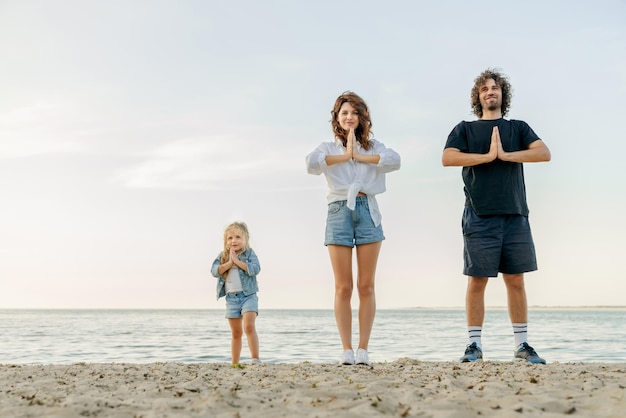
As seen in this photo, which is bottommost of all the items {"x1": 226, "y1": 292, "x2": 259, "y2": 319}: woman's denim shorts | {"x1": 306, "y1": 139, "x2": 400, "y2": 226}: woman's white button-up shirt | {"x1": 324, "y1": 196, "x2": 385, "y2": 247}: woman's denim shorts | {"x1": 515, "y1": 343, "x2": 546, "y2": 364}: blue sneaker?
{"x1": 515, "y1": 343, "x2": 546, "y2": 364}: blue sneaker

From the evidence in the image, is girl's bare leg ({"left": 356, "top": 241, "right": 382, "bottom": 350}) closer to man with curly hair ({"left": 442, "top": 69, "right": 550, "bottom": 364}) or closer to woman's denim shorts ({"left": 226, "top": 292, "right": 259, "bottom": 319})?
man with curly hair ({"left": 442, "top": 69, "right": 550, "bottom": 364})

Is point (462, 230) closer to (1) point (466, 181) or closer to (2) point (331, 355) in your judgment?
(1) point (466, 181)

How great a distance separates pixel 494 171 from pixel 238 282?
9.49 ft

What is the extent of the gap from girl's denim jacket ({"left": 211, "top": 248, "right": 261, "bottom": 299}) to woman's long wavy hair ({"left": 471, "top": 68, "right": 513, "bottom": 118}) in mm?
2730

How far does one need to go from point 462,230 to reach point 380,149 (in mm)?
1023

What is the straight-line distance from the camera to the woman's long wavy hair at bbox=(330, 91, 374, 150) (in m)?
5.45

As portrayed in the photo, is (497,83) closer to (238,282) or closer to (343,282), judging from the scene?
(343,282)

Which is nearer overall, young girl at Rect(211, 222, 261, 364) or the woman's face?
the woman's face

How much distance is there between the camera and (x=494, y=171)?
541 cm

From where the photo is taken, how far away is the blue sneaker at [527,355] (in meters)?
5.23

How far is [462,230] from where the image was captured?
5.59m

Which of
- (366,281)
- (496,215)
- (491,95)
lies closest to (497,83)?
(491,95)

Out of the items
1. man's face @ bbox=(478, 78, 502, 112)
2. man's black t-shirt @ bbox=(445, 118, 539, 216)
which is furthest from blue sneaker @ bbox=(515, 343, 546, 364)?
man's face @ bbox=(478, 78, 502, 112)

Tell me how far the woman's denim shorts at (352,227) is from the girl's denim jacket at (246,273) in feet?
5.70
